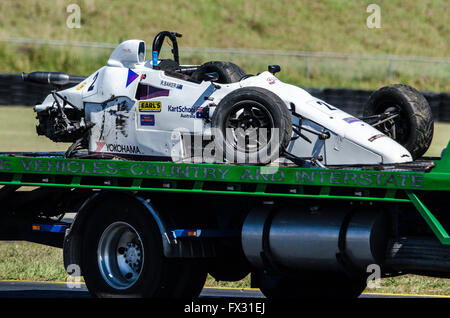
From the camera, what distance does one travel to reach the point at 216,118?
8.47 metres

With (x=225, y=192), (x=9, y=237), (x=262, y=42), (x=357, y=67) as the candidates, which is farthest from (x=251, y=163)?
(x=262, y=42)

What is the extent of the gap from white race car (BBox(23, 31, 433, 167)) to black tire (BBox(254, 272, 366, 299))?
125 centimetres

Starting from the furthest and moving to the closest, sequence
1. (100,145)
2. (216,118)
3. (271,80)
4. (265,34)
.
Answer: (265,34) → (100,145) → (271,80) → (216,118)

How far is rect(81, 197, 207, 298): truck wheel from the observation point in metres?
8.22

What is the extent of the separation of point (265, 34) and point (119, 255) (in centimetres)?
3106

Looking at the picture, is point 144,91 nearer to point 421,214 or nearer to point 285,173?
point 285,173

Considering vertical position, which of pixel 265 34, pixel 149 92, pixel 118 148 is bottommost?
pixel 118 148

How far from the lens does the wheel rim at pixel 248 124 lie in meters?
8.27

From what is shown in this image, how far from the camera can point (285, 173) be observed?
7527 mm

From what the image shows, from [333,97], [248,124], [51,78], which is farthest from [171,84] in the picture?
[333,97]

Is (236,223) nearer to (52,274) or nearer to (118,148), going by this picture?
(118,148)

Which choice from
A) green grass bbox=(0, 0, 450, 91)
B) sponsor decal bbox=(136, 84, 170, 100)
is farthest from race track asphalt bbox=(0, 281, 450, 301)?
green grass bbox=(0, 0, 450, 91)

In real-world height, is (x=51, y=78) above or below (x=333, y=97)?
above

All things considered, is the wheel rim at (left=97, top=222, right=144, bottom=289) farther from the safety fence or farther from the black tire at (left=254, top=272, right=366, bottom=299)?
the safety fence
